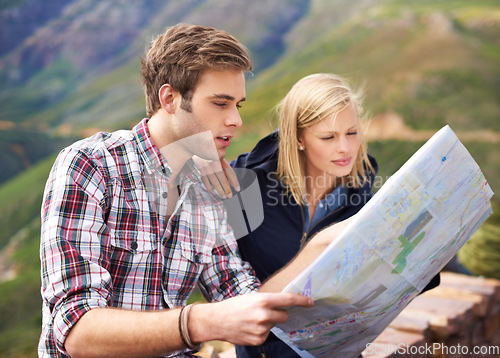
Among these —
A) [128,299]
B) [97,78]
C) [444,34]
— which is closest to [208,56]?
[128,299]

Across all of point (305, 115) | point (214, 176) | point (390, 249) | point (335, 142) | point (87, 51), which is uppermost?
point (87, 51)

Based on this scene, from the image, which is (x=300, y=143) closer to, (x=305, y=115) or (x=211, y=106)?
(x=305, y=115)

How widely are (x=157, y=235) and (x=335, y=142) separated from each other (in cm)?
79

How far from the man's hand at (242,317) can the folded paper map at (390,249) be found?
0.16 feet

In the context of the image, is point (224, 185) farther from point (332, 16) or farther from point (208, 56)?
point (332, 16)

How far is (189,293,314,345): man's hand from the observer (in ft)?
3.18

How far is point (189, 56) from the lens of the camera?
148 cm

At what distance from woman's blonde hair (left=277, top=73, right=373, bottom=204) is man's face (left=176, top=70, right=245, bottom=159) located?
0.39m

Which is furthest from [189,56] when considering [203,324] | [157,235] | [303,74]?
[303,74]

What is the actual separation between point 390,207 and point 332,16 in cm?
1059

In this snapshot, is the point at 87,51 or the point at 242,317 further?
the point at 87,51

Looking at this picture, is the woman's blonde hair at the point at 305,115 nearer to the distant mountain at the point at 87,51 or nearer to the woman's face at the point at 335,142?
the woman's face at the point at 335,142

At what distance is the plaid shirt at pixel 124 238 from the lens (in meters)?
1.11

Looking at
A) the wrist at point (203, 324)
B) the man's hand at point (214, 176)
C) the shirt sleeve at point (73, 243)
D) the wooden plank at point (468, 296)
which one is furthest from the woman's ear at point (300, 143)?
the wooden plank at point (468, 296)
